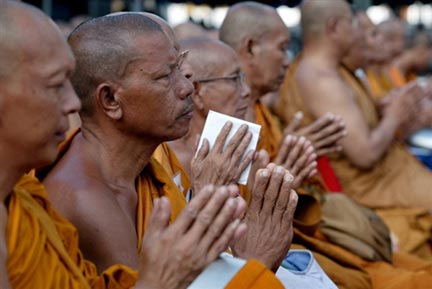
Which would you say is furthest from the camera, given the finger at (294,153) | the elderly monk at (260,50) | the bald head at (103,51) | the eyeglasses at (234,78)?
the elderly monk at (260,50)

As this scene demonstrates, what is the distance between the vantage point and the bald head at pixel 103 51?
7.80 ft

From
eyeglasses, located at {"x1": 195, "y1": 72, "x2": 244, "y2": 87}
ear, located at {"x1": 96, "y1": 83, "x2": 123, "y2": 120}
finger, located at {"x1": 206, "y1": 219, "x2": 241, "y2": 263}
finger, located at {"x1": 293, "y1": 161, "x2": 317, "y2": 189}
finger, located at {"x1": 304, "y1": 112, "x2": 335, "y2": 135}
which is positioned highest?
finger, located at {"x1": 206, "y1": 219, "x2": 241, "y2": 263}

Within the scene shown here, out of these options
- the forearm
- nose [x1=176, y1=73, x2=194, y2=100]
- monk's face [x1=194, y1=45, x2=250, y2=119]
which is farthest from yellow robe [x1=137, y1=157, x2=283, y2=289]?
A: the forearm

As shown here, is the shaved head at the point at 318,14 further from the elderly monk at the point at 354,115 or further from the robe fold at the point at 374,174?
the robe fold at the point at 374,174

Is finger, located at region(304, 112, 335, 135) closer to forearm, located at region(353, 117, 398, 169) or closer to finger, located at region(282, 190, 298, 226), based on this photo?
forearm, located at region(353, 117, 398, 169)

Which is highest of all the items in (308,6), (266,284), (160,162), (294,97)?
(266,284)

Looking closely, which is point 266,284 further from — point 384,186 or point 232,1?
point 232,1

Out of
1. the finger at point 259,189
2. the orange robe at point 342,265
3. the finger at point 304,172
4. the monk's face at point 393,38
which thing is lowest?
the monk's face at point 393,38

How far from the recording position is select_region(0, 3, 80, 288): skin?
175 cm

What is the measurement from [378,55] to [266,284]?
6604mm

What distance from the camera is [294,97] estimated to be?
4918mm

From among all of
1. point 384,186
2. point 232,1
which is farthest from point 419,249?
point 232,1

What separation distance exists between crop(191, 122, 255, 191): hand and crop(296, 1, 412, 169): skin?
2174mm

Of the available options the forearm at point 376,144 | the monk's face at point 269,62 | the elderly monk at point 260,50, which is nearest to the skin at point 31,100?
the elderly monk at point 260,50
